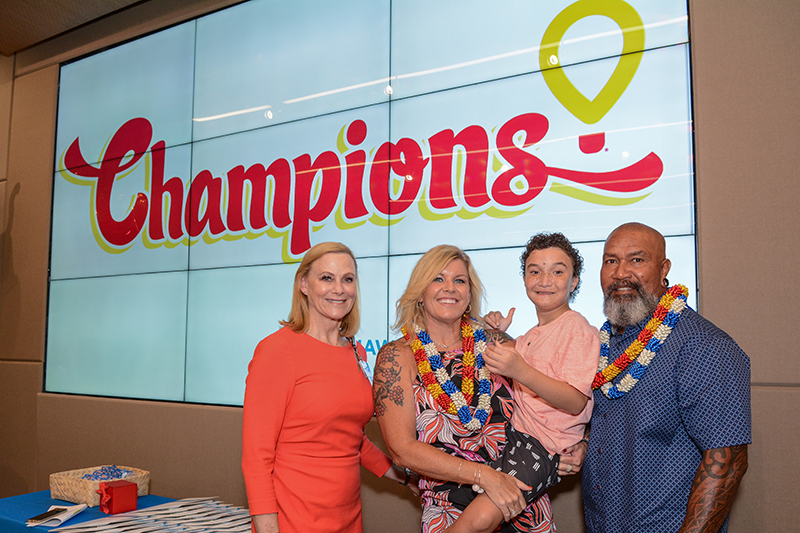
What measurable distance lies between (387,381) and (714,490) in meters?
1.18

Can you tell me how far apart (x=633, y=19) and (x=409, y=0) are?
1555mm

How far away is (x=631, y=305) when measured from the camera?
87.4 inches

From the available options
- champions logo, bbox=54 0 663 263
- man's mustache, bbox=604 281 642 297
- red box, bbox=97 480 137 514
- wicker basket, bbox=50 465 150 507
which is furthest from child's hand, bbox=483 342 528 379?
wicker basket, bbox=50 465 150 507

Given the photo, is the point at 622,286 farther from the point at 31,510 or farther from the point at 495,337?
the point at 31,510

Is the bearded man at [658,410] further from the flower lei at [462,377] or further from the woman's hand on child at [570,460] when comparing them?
the flower lei at [462,377]

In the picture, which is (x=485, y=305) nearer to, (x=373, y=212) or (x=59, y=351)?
(x=373, y=212)

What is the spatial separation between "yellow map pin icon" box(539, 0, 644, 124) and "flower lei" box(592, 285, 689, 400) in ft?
5.13

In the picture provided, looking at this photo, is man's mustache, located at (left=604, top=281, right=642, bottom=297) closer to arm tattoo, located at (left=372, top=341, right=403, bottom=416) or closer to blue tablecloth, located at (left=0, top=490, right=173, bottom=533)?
arm tattoo, located at (left=372, top=341, right=403, bottom=416)

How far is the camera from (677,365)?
207 centimetres

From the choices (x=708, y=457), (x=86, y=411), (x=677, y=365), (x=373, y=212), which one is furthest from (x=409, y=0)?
(x=86, y=411)

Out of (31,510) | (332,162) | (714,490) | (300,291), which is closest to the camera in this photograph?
(714,490)

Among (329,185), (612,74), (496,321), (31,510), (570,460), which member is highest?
(612,74)

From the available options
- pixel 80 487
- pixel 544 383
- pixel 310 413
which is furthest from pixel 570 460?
pixel 80 487

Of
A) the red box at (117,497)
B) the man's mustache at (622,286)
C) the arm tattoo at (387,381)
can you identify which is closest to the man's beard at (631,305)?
the man's mustache at (622,286)
